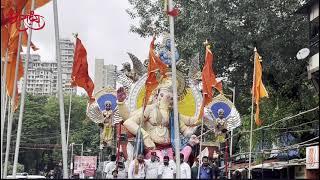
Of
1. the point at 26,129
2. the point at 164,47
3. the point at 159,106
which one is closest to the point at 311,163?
the point at 159,106

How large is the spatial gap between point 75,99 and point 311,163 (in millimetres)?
49671

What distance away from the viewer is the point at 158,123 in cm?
2106

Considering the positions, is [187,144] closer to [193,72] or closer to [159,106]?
[159,106]

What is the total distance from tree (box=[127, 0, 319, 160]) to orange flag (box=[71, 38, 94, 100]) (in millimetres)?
7594

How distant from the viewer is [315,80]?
719 inches

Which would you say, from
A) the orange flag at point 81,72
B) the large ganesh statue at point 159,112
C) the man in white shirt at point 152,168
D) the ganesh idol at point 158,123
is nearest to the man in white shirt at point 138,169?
the man in white shirt at point 152,168

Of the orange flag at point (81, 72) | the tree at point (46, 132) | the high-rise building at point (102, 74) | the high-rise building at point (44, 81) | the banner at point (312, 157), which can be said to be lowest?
the banner at point (312, 157)

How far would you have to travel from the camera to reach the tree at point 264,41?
2345 cm

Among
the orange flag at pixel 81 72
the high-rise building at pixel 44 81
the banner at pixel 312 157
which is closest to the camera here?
the orange flag at pixel 81 72

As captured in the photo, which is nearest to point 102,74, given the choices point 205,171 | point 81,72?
point 81,72

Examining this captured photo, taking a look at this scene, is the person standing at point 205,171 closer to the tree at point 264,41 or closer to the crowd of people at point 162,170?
the crowd of people at point 162,170

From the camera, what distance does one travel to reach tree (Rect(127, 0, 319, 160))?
76.9ft

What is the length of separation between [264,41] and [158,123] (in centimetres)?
608

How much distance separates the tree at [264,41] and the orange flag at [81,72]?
24.9 feet
